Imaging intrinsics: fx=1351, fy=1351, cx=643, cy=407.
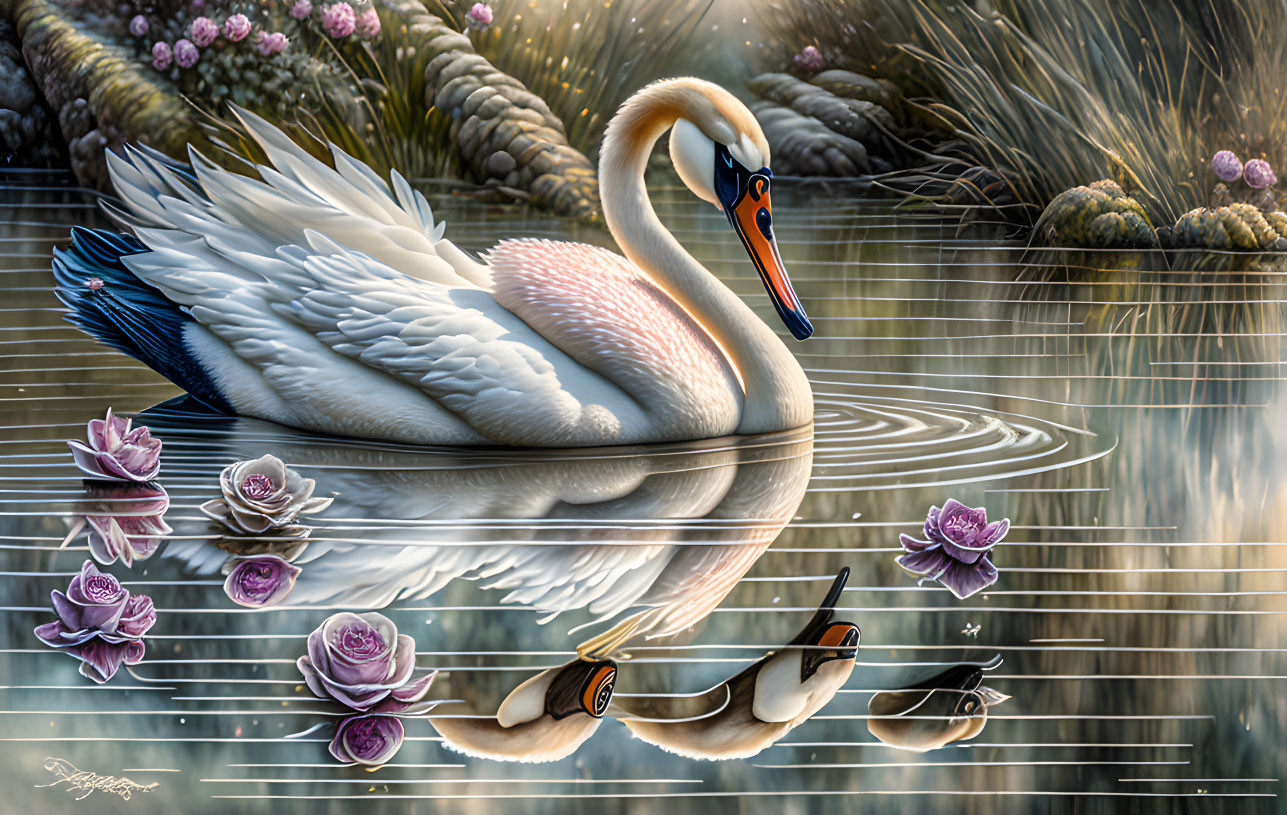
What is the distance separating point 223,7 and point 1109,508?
267 inches

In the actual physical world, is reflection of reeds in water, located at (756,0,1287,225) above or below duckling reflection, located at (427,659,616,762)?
above

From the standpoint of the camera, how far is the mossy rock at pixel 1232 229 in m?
7.01

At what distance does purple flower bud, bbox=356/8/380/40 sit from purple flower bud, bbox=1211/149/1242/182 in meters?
4.75

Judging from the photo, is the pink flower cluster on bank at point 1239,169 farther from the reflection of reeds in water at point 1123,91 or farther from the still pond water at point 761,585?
the still pond water at point 761,585

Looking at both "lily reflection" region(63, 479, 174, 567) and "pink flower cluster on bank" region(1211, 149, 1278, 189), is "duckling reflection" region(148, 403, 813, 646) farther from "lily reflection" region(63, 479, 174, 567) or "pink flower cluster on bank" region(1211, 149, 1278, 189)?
"pink flower cluster on bank" region(1211, 149, 1278, 189)

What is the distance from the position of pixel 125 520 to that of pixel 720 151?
A: 72.6 inches

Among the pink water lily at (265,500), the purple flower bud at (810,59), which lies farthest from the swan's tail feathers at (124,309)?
the purple flower bud at (810,59)

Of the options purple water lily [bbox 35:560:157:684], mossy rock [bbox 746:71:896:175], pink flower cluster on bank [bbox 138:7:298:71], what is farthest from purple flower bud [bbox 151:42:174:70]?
purple water lily [bbox 35:560:157:684]

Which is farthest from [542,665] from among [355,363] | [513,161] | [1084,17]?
[1084,17]

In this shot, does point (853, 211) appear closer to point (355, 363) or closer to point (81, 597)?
point (355, 363)

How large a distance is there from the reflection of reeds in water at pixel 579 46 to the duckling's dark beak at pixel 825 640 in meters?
5.89

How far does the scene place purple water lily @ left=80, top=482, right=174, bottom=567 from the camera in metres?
2.87

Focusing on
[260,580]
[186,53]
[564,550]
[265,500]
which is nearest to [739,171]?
[564,550]

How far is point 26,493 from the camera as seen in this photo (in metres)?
3.23
